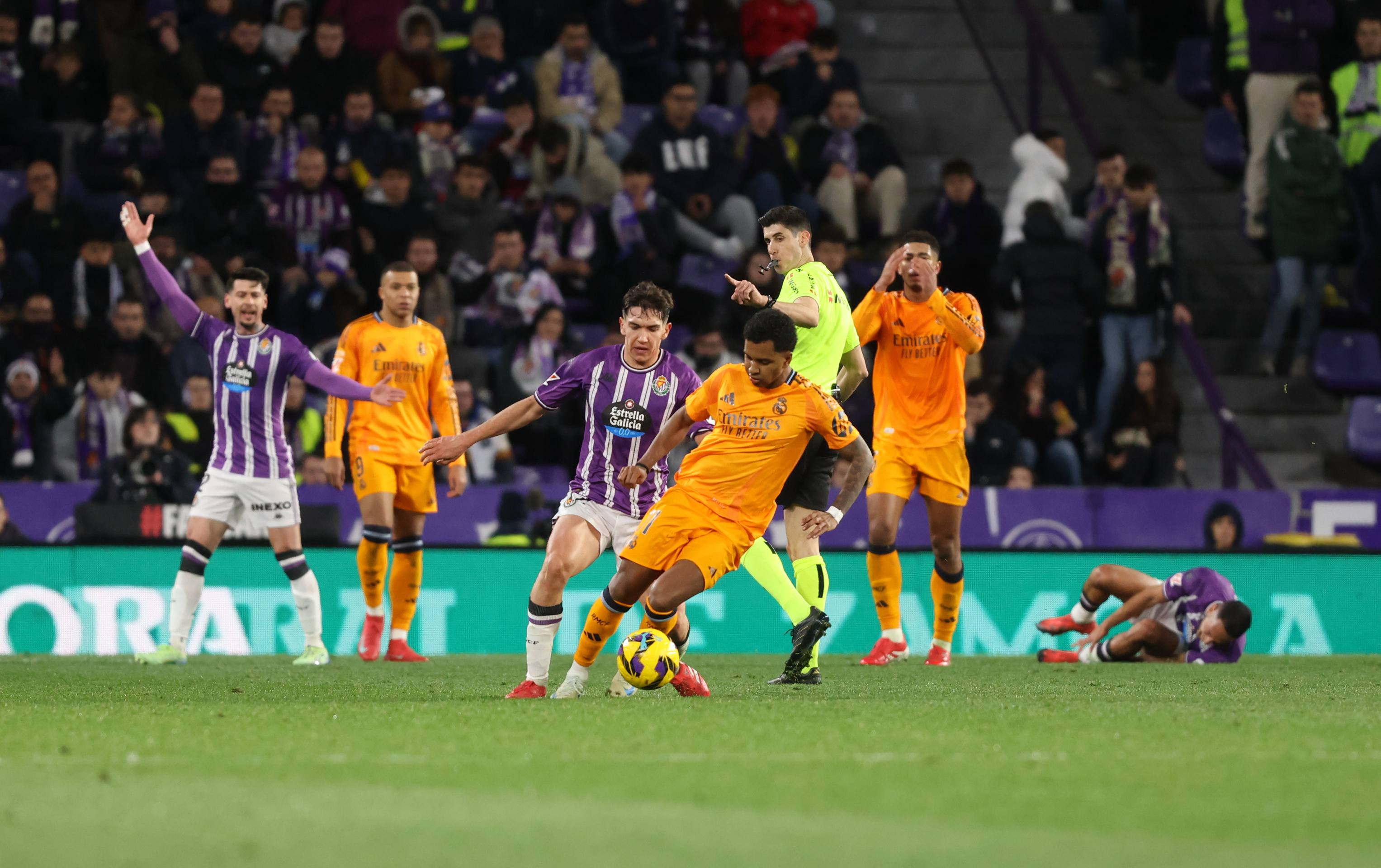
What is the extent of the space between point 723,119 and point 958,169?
252cm

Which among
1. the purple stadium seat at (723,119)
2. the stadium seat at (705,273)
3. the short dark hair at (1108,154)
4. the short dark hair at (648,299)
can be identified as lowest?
the stadium seat at (705,273)

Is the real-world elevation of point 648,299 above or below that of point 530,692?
above

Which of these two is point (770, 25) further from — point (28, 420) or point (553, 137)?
point (28, 420)

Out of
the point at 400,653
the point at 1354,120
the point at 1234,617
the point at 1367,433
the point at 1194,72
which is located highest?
the point at 1194,72

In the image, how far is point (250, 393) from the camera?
35.9 feet

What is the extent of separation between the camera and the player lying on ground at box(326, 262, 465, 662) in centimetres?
1160

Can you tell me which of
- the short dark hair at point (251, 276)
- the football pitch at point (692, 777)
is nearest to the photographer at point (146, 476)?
the short dark hair at point (251, 276)

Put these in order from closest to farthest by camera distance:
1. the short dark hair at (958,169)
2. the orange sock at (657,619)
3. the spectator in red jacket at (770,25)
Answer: the orange sock at (657,619) → the short dark hair at (958,169) → the spectator in red jacket at (770,25)

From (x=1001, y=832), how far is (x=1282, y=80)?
1528cm

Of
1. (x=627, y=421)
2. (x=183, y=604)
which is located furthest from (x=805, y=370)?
(x=183, y=604)

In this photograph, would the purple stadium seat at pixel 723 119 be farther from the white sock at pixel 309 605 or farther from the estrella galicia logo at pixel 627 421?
the estrella galicia logo at pixel 627 421

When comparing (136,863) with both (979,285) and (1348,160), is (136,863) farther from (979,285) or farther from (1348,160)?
(1348,160)

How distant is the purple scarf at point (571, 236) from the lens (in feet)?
55.5

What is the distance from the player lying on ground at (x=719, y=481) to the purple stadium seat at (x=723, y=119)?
9.97 meters
